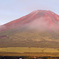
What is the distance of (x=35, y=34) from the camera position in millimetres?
→ 155125

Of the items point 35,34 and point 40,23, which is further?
point 40,23

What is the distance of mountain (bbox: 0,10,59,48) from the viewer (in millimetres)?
133750

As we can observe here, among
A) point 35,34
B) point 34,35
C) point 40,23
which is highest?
point 40,23

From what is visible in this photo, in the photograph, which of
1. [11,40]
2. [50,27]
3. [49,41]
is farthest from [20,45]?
[50,27]

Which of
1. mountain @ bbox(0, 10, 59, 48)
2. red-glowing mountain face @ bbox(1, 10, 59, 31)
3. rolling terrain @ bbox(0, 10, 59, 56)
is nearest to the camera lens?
rolling terrain @ bbox(0, 10, 59, 56)

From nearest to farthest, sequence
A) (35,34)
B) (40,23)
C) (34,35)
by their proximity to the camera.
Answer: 1. (34,35)
2. (35,34)
3. (40,23)

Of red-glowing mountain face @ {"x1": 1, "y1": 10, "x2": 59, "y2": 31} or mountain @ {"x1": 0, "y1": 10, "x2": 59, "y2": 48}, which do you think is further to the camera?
red-glowing mountain face @ {"x1": 1, "y1": 10, "x2": 59, "y2": 31}

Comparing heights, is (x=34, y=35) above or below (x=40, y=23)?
below

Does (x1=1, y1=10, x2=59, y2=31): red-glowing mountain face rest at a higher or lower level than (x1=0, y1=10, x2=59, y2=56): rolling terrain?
higher

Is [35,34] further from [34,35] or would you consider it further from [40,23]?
[40,23]

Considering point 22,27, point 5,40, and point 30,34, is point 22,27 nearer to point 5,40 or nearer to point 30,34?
point 30,34

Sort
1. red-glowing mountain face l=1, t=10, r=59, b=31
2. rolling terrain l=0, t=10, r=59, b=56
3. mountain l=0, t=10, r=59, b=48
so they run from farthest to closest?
red-glowing mountain face l=1, t=10, r=59, b=31
mountain l=0, t=10, r=59, b=48
rolling terrain l=0, t=10, r=59, b=56

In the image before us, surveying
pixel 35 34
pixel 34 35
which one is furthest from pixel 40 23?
pixel 34 35

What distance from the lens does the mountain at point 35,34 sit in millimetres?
133750
